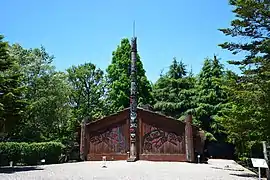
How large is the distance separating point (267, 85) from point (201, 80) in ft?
83.8

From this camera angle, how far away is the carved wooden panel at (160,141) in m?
25.8

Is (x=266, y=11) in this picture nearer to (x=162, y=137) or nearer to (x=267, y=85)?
(x=267, y=85)

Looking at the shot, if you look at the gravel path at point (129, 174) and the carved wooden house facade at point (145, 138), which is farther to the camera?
the carved wooden house facade at point (145, 138)

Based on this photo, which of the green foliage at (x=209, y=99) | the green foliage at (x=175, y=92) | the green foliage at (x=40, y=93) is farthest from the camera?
the green foliage at (x=175, y=92)

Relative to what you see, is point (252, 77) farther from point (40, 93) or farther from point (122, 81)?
point (122, 81)

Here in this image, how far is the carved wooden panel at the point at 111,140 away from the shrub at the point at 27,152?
3.80 m

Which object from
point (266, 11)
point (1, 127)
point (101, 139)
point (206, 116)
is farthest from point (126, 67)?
point (266, 11)

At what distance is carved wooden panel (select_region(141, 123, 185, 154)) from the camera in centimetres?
2578

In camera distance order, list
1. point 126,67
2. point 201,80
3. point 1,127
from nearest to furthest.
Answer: point 1,127, point 201,80, point 126,67

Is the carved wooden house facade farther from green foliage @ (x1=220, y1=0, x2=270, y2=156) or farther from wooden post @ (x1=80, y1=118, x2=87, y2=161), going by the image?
green foliage @ (x1=220, y1=0, x2=270, y2=156)

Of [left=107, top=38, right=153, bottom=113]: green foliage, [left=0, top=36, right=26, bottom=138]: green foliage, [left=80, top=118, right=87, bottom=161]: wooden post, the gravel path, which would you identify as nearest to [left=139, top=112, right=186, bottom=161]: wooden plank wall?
[left=80, top=118, right=87, bottom=161]: wooden post

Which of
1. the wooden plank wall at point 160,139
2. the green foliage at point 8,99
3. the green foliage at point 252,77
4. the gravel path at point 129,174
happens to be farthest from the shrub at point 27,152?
the green foliage at point 252,77

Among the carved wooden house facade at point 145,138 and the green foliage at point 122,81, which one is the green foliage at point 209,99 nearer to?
the green foliage at point 122,81

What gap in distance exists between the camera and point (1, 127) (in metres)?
18.8
